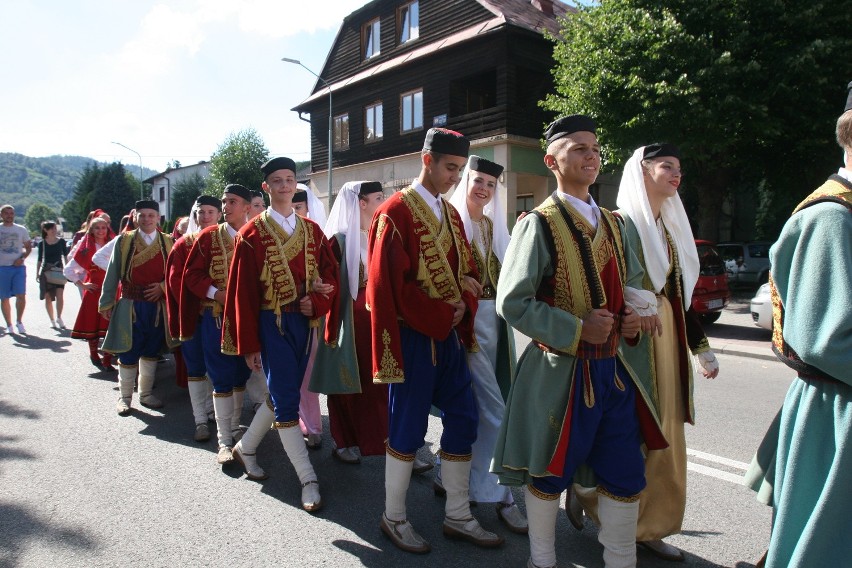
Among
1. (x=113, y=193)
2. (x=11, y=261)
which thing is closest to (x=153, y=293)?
(x=11, y=261)

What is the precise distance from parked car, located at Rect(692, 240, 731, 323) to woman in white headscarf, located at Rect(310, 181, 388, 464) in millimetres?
7972

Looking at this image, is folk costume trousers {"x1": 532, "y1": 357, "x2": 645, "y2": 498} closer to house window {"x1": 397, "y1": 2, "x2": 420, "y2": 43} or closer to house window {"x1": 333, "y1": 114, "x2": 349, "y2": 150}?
house window {"x1": 397, "y1": 2, "x2": 420, "y2": 43}

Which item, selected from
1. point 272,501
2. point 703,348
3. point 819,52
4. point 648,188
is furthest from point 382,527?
point 819,52

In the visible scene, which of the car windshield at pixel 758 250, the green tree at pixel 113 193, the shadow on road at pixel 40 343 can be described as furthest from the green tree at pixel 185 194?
the car windshield at pixel 758 250

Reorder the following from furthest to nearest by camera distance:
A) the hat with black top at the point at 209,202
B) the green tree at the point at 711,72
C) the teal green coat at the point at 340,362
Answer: the green tree at the point at 711,72
the hat with black top at the point at 209,202
the teal green coat at the point at 340,362

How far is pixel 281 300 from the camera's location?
156 inches

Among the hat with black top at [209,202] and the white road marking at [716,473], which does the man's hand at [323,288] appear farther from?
the white road marking at [716,473]

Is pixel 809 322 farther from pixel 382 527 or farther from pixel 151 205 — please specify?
pixel 151 205

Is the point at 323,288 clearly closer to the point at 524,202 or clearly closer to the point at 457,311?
the point at 457,311

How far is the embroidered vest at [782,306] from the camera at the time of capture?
80.7 inches

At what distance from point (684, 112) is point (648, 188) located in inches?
397

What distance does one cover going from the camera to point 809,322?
6.53ft

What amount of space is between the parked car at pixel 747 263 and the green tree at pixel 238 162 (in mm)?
29959

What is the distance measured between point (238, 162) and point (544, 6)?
24.5 m
